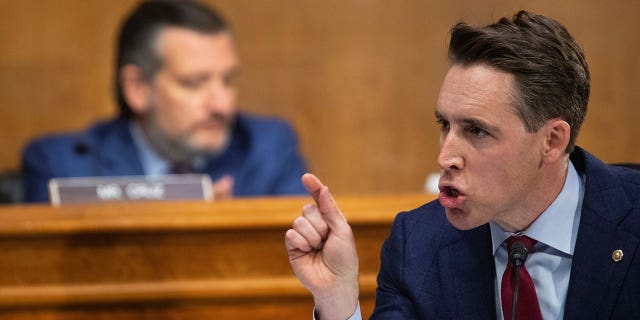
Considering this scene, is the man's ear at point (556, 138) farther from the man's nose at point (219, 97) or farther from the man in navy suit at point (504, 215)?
the man's nose at point (219, 97)

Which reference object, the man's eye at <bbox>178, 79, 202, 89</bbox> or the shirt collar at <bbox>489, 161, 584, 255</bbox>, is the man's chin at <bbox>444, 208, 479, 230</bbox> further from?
the man's eye at <bbox>178, 79, 202, 89</bbox>

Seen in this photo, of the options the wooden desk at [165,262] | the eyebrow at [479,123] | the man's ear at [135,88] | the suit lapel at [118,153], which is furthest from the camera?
the man's ear at [135,88]

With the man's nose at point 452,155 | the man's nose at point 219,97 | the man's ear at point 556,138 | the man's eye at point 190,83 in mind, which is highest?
the man's ear at point 556,138

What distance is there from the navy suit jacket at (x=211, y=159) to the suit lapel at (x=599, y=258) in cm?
189

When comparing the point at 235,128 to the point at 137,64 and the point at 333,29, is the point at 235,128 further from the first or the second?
the point at 333,29

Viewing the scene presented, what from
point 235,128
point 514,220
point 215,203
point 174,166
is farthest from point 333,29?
point 514,220

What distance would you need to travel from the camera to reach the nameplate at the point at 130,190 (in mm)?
2475

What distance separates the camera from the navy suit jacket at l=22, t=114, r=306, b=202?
319 centimetres

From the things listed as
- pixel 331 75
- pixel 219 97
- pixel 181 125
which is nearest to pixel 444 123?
pixel 219 97

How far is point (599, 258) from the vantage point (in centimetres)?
134

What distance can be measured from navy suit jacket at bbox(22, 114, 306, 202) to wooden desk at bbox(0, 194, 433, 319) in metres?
1.04

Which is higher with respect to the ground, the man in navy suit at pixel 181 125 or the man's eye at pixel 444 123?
the man's eye at pixel 444 123

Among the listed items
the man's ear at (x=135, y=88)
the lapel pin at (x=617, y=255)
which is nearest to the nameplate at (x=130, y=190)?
the man's ear at (x=135, y=88)

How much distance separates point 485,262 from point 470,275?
3 centimetres
